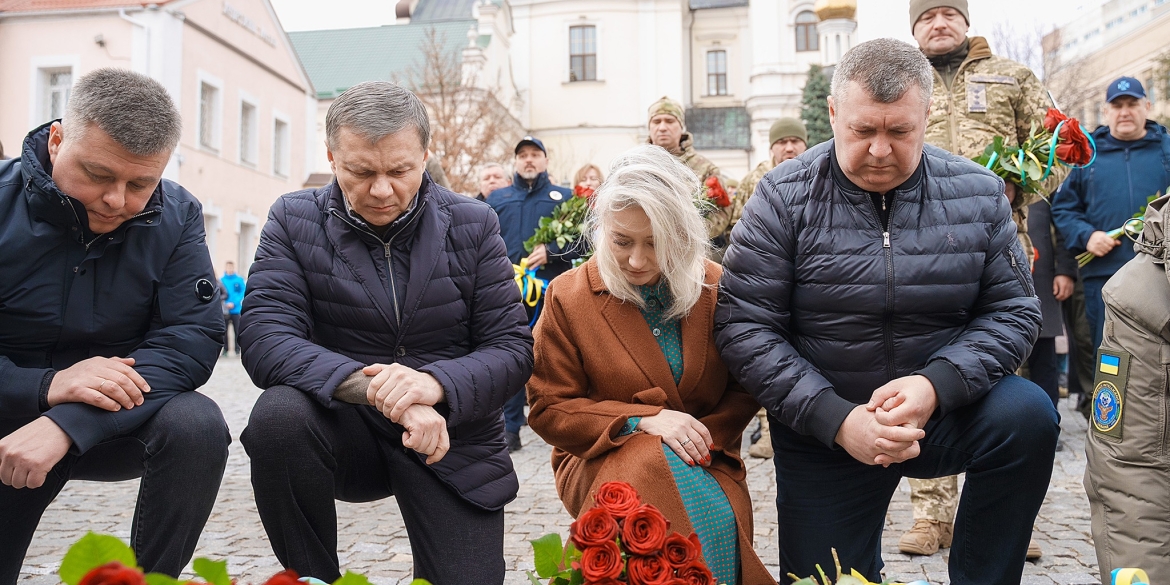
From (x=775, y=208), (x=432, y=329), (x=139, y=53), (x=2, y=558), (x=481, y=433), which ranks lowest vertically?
(x=2, y=558)

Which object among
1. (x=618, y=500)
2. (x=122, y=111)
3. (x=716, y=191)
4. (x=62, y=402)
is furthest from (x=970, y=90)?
(x=62, y=402)

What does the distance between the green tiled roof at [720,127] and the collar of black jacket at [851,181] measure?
36927mm

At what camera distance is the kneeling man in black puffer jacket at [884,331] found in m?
2.81

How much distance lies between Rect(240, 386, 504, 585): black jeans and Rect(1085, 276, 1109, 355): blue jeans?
183 inches

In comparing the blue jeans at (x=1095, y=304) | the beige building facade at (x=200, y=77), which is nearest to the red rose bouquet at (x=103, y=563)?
the blue jeans at (x=1095, y=304)

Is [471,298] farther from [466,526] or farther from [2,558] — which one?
[2,558]

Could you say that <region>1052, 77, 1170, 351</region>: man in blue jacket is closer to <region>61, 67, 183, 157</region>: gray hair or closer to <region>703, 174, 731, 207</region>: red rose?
<region>703, 174, 731, 207</region>: red rose

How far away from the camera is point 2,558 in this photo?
3.00 metres

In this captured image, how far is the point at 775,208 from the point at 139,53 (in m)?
23.1

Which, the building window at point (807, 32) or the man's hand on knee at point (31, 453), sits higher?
Result: the building window at point (807, 32)

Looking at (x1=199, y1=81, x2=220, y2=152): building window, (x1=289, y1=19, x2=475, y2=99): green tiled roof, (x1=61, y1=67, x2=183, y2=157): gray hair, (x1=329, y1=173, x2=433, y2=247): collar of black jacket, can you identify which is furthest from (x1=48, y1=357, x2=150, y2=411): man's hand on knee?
(x1=289, y1=19, x2=475, y2=99): green tiled roof

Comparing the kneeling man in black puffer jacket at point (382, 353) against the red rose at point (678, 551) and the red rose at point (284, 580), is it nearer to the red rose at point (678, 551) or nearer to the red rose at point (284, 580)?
the red rose at point (678, 551)

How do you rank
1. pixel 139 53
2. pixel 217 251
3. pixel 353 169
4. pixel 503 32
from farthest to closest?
pixel 503 32, pixel 217 251, pixel 139 53, pixel 353 169

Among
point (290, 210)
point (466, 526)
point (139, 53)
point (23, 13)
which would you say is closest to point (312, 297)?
point (290, 210)
